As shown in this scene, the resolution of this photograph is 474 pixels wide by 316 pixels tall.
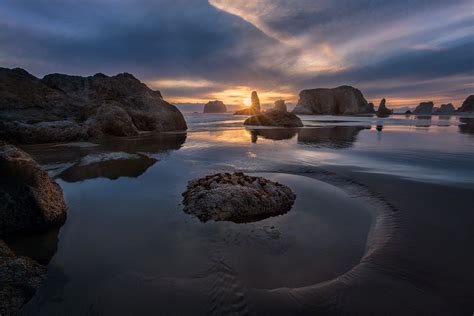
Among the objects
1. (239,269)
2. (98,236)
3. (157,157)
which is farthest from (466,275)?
(157,157)

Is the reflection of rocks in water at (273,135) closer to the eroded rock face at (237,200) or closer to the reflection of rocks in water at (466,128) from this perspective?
the eroded rock face at (237,200)

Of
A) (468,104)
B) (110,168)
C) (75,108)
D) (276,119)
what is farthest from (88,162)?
(468,104)

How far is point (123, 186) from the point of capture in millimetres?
6902

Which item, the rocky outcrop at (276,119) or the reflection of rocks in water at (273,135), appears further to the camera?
the rocky outcrop at (276,119)

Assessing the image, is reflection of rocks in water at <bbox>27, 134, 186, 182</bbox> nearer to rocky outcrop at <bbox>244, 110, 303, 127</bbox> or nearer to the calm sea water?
the calm sea water

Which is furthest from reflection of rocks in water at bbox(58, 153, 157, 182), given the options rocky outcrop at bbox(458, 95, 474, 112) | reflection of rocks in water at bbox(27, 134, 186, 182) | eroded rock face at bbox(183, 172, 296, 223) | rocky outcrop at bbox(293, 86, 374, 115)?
rocky outcrop at bbox(458, 95, 474, 112)

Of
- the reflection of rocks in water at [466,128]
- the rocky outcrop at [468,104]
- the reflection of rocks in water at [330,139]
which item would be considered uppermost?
the rocky outcrop at [468,104]

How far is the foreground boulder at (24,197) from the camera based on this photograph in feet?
14.3

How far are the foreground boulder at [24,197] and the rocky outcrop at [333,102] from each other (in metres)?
118

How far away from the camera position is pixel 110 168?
8781 mm

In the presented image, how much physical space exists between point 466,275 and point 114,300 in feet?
14.5

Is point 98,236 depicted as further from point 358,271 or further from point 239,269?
point 358,271

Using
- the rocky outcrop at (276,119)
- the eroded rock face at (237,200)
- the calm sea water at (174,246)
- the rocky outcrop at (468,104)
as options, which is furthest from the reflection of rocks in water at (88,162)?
the rocky outcrop at (468,104)

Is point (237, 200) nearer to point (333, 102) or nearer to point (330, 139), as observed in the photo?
point (330, 139)
